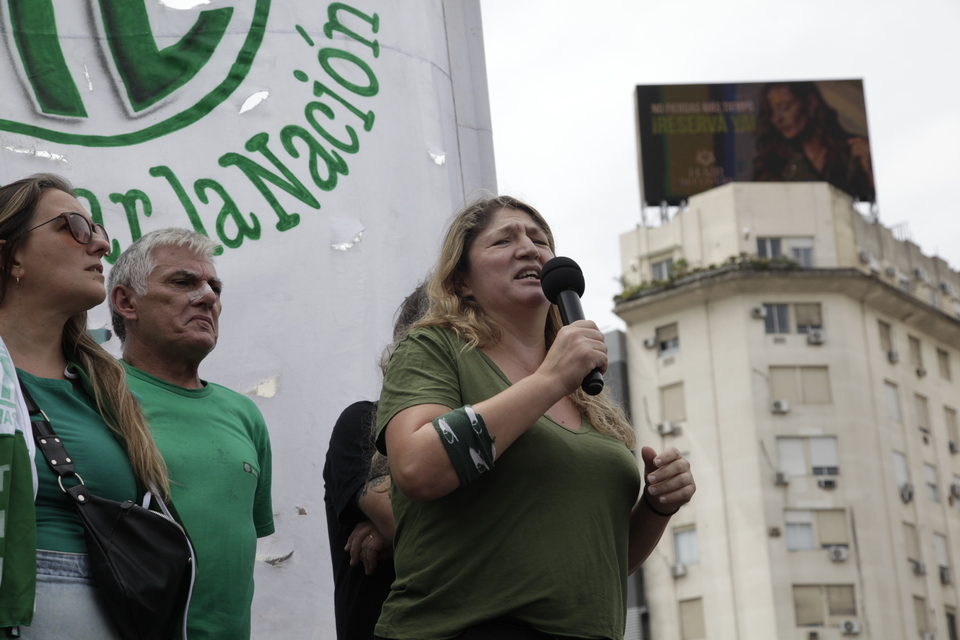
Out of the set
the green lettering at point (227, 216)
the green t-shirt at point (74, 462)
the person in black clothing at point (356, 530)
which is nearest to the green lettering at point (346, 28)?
the green lettering at point (227, 216)

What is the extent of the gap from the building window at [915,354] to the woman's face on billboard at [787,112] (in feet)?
24.0

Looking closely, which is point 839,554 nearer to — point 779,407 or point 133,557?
point 779,407

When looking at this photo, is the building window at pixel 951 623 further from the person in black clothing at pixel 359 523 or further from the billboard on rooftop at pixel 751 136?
the person in black clothing at pixel 359 523

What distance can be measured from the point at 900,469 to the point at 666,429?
247 inches

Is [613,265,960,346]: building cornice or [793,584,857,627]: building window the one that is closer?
[793,584,857,627]: building window

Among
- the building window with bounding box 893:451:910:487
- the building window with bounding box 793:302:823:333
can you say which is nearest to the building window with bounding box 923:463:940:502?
the building window with bounding box 893:451:910:487

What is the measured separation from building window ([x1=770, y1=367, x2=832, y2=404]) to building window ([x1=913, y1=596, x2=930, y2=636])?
5629 millimetres

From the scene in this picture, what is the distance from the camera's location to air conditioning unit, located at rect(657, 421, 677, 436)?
3353 cm

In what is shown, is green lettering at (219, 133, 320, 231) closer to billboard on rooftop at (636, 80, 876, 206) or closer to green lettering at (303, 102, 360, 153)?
green lettering at (303, 102, 360, 153)

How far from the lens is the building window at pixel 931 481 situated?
110 feet

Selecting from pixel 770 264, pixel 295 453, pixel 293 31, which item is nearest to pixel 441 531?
pixel 295 453

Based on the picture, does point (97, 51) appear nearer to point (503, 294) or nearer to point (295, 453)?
point (295, 453)

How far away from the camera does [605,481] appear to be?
2514mm

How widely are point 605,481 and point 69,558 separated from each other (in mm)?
1077
